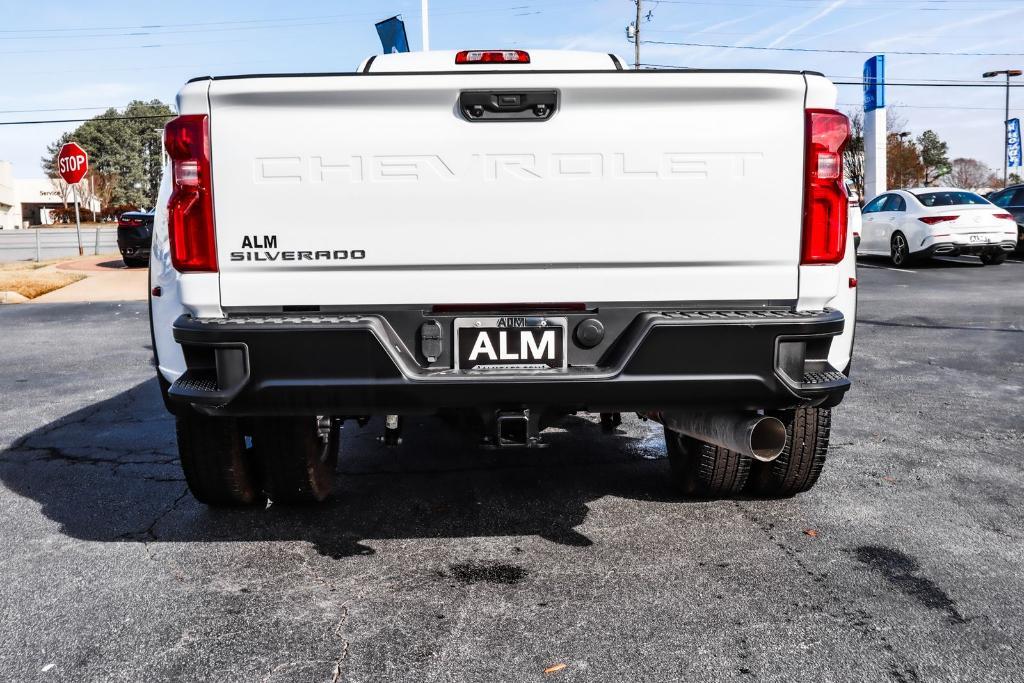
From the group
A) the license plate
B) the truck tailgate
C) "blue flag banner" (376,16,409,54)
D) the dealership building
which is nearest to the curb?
"blue flag banner" (376,16,409,54)

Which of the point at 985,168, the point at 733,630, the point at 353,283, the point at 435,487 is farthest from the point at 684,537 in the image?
the point at 985,168

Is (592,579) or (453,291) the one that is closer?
(453,291)

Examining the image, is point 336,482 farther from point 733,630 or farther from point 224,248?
point 733,630

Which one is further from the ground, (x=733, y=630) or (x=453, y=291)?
(x=453, y=291)

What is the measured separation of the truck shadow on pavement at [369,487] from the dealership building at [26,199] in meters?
96.8

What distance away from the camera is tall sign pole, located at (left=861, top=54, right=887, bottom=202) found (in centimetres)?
3136

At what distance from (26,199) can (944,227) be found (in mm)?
109795

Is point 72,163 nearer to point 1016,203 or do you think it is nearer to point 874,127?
point 1016,203

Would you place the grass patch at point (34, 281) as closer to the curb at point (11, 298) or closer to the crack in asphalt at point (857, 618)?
the curb at point (11, 298)

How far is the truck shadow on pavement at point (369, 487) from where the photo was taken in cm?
391

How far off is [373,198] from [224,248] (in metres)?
0.51

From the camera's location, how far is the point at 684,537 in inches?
148

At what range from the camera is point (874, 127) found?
32.2 metres

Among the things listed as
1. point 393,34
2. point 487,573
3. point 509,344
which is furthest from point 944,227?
point 509,344
